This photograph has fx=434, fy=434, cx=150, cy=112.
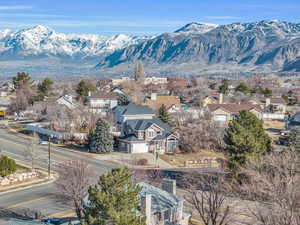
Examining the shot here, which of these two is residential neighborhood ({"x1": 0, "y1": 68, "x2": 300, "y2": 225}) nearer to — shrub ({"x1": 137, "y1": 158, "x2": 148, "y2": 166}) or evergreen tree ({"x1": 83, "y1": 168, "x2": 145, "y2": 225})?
shrub ({"x1": 137, "y1": 158, "x2": 148, "y2": 166})

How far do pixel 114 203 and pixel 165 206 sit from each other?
703 centimetres

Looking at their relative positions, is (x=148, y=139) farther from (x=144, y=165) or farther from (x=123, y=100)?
(x=123, y=100)

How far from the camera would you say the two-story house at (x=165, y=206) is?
25.7 metres

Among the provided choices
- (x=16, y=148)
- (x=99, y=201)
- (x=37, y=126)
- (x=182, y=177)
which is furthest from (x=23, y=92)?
(x=99, y=201)

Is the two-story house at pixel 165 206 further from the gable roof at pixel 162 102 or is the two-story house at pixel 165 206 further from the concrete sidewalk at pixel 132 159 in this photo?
the gable roof at pixel 162 102

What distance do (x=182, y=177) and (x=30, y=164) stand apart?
1656cm

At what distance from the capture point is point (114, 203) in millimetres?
19984

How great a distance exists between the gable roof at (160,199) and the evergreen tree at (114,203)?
4894 millimetres

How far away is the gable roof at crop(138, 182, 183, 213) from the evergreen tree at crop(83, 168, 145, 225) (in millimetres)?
4894

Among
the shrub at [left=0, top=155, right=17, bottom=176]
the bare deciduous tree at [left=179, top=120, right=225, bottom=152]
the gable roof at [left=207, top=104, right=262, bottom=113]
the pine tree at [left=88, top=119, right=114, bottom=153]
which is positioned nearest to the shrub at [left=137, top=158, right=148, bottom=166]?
the pine tree at [left=88, top=119, right=114, bottom=153]

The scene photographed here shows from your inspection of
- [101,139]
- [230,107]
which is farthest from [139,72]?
[101,139]

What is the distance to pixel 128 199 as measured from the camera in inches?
797

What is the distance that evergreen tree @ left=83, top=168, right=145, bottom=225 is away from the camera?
778 inches

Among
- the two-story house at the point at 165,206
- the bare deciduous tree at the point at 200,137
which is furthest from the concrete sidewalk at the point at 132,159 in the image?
the two-story house at the point at 165,206
